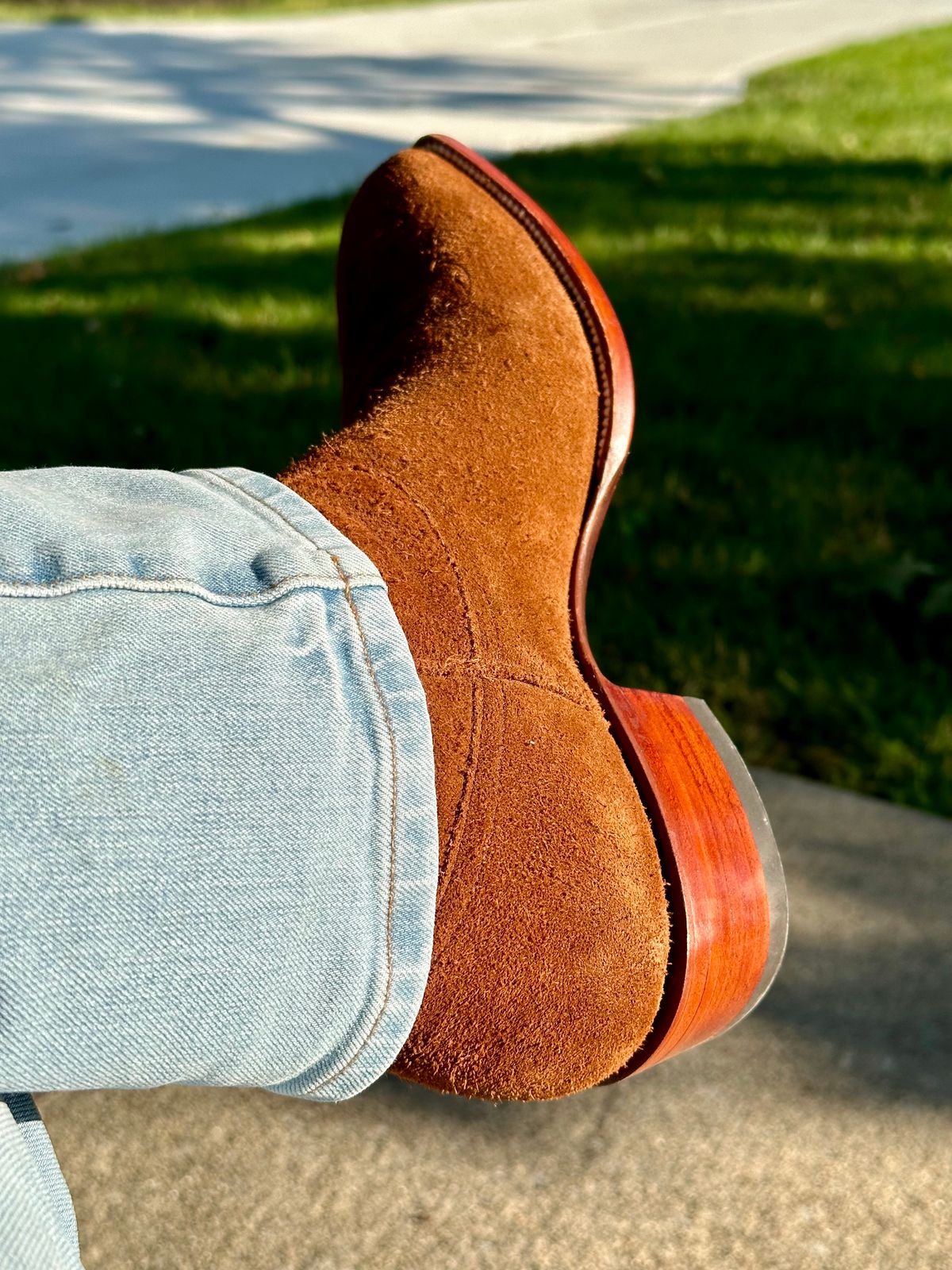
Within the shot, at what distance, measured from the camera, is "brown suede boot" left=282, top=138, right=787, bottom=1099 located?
32.9 inches

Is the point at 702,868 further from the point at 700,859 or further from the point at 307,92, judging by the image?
the point at 307,92

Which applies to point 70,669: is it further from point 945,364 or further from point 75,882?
point 945,364

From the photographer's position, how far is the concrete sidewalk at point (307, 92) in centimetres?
539

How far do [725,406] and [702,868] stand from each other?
1.76 metres

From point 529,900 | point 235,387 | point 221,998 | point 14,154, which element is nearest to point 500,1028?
point 529,900

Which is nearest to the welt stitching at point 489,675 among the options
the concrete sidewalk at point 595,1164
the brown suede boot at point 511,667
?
the brown suede boot at point 511,667

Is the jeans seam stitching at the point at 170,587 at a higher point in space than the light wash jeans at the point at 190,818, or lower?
higher

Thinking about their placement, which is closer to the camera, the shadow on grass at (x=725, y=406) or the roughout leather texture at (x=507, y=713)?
the roughout leather texture at (x=507, y=713)

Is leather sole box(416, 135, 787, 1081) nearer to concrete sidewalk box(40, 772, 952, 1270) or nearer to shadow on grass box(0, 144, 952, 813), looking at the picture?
concrete sidewalk box(40, 772, 952, 1270)

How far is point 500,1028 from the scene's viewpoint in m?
0.84

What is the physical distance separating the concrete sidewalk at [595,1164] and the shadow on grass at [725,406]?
47 cm

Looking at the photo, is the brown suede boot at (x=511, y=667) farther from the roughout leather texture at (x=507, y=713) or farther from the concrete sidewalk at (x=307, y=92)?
the concrete sidewalk at (x=307, y=92)

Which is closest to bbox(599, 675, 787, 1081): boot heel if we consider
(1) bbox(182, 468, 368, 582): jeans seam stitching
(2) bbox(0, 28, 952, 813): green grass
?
(1) bbox(182, 468, 368, 582): jeans seam stitching

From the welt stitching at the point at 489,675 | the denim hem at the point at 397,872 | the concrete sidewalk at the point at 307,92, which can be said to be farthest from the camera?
the concrete sidewalk at the point at 307,92
